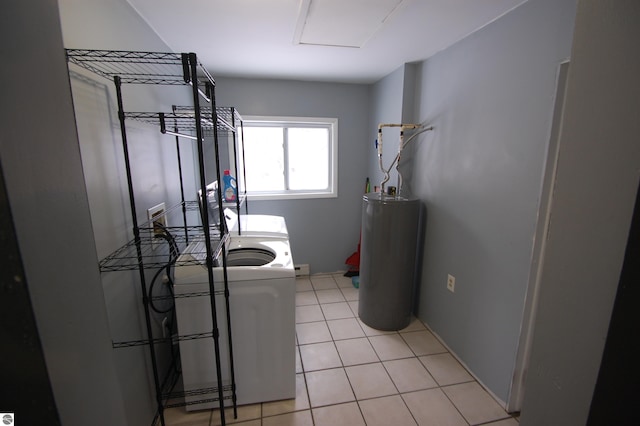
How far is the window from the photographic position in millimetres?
2996

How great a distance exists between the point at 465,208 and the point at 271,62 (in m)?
1.85

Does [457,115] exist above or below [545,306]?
above

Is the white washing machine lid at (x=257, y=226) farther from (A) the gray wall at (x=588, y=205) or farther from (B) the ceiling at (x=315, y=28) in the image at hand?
(A) the gray wall at (x=588, y=205)

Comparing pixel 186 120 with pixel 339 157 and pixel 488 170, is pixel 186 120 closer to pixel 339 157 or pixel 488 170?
pixel 339 157

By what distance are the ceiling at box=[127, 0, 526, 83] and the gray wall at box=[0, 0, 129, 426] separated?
48.2 inches

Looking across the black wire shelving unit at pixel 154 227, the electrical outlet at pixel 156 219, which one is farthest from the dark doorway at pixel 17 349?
the electrical outlet at pixel 156 219

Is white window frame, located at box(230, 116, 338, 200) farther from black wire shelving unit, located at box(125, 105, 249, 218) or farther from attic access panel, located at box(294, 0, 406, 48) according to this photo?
→ attic access panel, located at box(294, 0, 406, 48)

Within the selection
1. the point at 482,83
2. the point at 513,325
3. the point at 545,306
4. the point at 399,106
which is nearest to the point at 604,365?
the point at 545,306

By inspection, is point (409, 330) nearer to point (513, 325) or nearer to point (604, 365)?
point (513, 325)

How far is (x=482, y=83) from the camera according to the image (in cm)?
167

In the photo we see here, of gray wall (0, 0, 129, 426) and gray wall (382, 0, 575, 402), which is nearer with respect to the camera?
gray wall (0, 0, 129, 426)

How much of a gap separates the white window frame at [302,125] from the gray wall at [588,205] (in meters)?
2.56

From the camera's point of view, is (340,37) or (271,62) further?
(271,62)

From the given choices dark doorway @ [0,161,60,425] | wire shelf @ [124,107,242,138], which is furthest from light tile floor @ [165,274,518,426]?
wire shelf @ [124,107,242,138]
